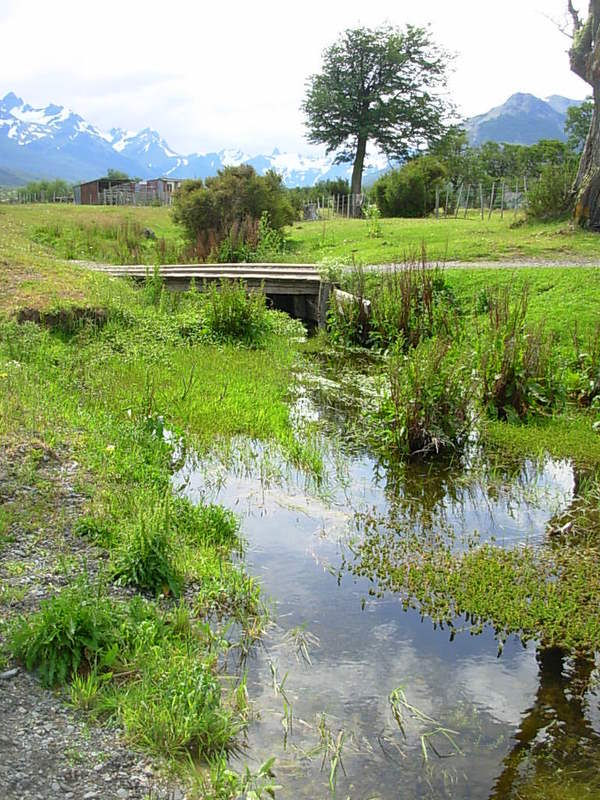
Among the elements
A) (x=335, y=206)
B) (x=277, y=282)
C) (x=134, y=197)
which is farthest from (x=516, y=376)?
(x=134, y=197)

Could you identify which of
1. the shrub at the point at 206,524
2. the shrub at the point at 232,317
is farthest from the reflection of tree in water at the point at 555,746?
the shrub at the point at 232,317

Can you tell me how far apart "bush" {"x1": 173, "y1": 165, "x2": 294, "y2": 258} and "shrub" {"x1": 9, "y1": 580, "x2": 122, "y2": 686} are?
17958 millimetres

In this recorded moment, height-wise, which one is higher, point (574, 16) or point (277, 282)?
point (574, 16)

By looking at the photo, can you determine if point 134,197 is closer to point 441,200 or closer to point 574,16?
point 441,200

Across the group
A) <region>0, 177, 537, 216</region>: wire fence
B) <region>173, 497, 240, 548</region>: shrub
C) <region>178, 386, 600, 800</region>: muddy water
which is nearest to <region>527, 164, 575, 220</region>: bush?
<region>0, 177, 537, 216</region>: wire fence

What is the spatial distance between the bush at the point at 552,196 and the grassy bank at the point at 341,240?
0.52 metres

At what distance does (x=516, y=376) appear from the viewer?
29.4 ft

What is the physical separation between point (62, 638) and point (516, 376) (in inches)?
252

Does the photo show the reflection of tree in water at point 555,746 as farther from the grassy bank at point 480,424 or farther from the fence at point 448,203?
the fence at point 448,203

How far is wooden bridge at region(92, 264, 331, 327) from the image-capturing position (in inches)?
606

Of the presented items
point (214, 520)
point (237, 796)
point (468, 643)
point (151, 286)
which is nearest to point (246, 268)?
point (151, 286)

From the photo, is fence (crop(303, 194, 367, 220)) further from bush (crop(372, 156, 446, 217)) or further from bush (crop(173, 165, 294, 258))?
bush (crop(173, 165, 294, 258))

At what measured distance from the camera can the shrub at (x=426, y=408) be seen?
7801 millimetres

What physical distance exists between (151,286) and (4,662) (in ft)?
37.4
